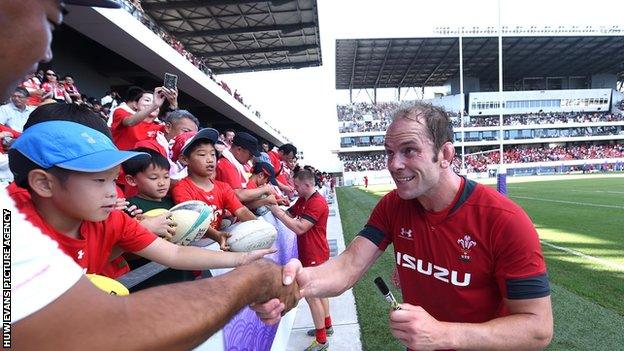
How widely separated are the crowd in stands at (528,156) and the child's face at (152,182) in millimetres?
65457

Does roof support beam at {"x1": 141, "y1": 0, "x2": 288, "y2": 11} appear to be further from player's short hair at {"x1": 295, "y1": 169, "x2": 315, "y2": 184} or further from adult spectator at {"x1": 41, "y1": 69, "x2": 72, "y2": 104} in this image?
player's short hair at {"x1": 295, "y1": 169, "x2": 315, "y2": 184}

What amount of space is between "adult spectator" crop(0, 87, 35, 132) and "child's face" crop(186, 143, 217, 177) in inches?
101

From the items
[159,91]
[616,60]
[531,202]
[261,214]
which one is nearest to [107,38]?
[159,91]

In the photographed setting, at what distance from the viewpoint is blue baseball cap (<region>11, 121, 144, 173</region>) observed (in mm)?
1917

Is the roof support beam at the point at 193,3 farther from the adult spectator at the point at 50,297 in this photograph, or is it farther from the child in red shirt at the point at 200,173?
the adult spectator at the point at 50,297

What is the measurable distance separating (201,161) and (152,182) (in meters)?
0.71

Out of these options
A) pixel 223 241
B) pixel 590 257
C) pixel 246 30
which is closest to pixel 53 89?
pixel 223 241

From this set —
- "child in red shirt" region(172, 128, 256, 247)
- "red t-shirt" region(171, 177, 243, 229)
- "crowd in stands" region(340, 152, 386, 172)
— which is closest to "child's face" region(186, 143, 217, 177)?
"child in red shirt" region(172, 128, 256, 247)

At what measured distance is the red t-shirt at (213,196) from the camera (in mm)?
3881

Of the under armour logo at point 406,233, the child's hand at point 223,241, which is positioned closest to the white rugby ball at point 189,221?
the child's hand at point 223,241

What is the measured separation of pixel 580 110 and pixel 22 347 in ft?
308

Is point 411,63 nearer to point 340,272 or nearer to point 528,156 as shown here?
point 528,156

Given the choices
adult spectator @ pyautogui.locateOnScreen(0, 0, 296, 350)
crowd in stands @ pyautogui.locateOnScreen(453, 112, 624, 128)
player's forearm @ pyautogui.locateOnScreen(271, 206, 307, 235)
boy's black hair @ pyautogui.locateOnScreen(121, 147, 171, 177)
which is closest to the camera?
adult spectator @ pyautogui.locateOnScreen(0, 0, 296, 350)

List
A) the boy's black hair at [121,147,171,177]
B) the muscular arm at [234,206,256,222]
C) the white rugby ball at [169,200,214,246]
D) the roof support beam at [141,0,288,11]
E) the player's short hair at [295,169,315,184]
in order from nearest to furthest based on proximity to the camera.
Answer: the white rugby ball at [169,200,214,246] → the boy's black hair at [121,147,171,177] → the muscular arm at [234,206,256,222] → the player's short hair at [295,169,315,184] → the roof support beam at [141,0,288,11]
